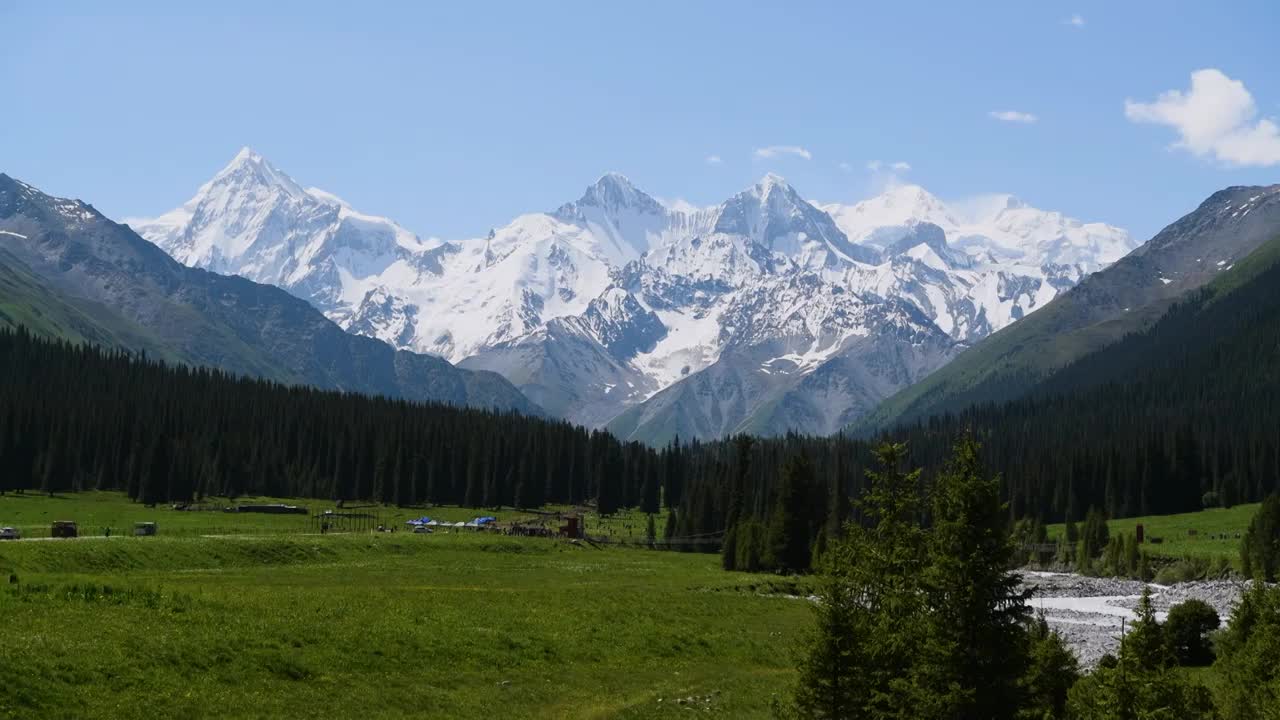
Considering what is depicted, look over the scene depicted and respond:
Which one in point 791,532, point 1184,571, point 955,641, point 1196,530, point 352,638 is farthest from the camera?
point 1196,530

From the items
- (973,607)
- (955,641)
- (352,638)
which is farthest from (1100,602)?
(955,641)

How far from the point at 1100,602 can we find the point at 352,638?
8009cm

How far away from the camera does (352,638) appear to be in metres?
53.0

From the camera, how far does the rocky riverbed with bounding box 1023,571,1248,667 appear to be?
81.6m

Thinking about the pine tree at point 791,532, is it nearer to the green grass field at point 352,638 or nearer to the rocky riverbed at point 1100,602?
the rocky riverbed at point 1100,602

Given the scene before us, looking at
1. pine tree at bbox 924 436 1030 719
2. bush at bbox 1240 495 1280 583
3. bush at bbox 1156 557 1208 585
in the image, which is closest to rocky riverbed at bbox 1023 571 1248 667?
bush at bbox 1156 557 1208 585

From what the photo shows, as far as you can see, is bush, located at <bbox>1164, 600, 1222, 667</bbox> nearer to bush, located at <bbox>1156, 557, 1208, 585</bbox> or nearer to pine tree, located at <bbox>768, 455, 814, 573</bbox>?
bush, located at <bbox>1156, 557, 1208, 585</bbox>

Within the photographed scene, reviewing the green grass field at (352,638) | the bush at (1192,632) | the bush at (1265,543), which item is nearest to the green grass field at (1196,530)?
the bush at (1265,543)

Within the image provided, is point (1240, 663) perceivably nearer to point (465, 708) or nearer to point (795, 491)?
point (465, 708)

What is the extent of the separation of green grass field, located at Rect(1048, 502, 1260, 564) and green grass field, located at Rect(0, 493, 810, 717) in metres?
67.8

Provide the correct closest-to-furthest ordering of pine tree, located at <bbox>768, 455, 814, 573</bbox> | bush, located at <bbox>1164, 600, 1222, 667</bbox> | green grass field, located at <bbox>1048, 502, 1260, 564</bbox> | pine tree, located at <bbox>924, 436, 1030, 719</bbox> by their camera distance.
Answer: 1. pine tree, located at <bbox>924, 436, 1030, 719</bbox>
2. bush, located at <bbox>1164, 600, 1222, 667</bbox>
3. pine tree, located at <bbox>768, 455, 814, 573</bbox>
4. green grass field, located at <bbox>1048, 502, 1260, 564</bbox>

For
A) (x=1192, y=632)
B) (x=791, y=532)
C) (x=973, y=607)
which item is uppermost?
(x=791, y=532)

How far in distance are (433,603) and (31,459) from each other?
5733 inches

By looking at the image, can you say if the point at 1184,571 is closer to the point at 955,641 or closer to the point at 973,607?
the point at 973,607
